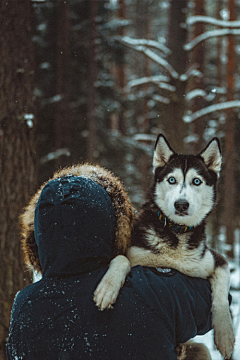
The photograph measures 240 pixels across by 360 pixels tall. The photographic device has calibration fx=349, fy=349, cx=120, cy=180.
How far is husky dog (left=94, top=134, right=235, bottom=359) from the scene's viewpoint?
229 centimetres

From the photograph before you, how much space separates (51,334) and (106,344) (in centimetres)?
25

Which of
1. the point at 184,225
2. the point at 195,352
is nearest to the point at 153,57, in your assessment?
the point at 184,225

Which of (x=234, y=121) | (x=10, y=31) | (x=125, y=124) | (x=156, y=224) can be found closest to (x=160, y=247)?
(x=156, y=224)

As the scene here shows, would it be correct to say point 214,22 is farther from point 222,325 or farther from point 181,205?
point 222,325

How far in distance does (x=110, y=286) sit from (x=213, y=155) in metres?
1.77

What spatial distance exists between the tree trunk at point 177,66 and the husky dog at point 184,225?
414cm

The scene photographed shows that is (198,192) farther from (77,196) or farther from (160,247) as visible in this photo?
(77,196)

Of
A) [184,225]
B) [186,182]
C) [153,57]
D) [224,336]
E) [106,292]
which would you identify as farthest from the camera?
[153,57]

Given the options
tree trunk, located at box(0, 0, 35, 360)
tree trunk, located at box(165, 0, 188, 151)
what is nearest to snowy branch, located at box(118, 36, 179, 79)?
tree trunk, located at box(165, 0, 188, 151)

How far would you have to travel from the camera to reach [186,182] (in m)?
2.88

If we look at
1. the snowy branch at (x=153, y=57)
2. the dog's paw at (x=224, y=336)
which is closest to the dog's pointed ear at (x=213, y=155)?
the dog's paw at (x=224, y=336)

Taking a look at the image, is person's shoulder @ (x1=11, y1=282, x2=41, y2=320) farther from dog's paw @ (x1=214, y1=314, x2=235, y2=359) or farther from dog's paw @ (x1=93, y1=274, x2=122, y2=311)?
dog's paw @ (x1=214, y1=314, x2=235, y2=359)

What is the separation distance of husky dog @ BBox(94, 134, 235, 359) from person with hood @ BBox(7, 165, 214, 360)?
0.61 m

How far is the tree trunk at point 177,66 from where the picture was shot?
7.22 m
